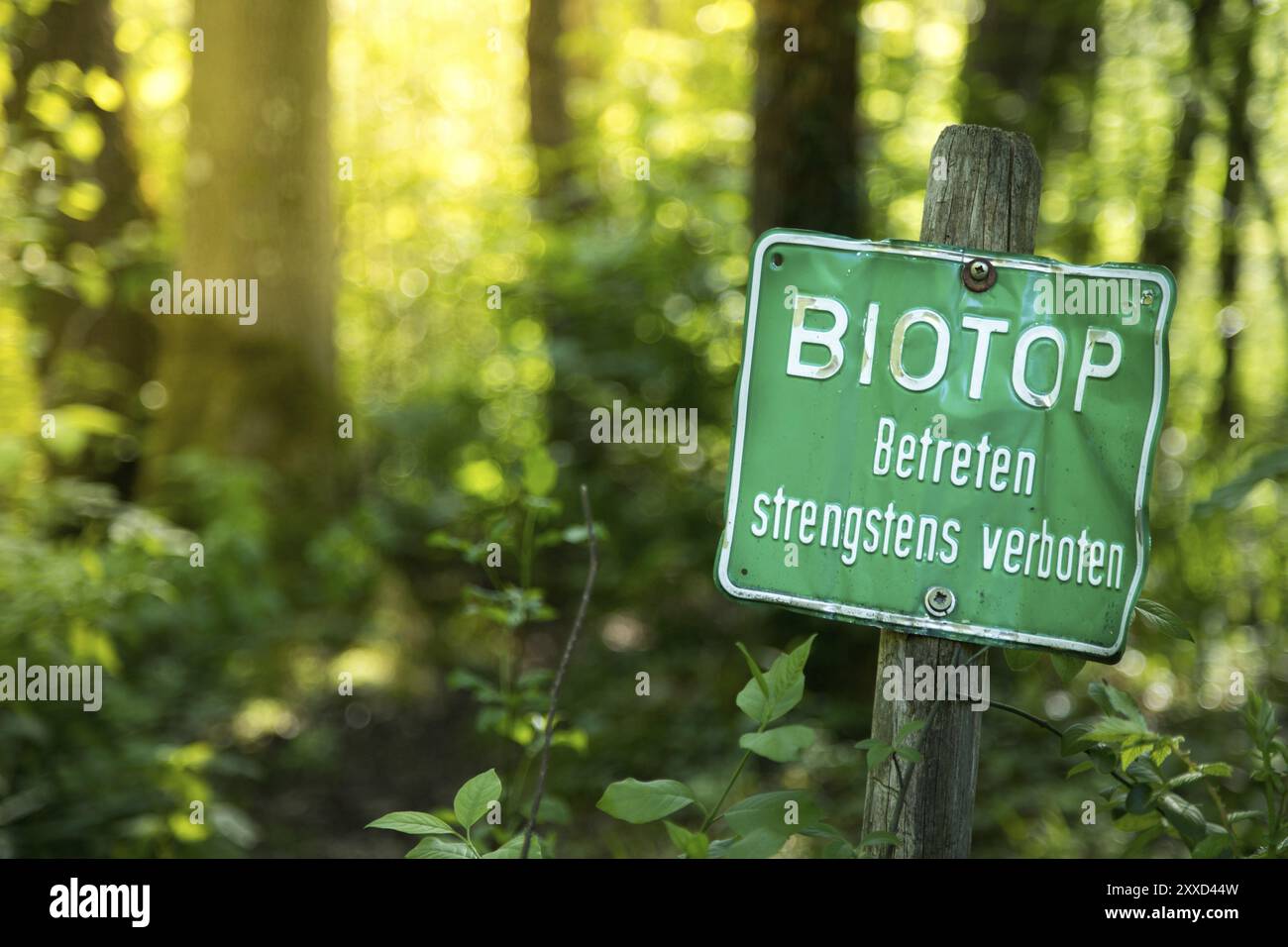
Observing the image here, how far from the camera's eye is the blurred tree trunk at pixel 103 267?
650 cm

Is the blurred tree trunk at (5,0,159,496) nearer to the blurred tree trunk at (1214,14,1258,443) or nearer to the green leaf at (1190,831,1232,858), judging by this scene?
the blurred tree trunk at (1214,14,1258,443)

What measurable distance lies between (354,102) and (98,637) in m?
11.5

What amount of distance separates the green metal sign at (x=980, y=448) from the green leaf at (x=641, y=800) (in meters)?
0.34

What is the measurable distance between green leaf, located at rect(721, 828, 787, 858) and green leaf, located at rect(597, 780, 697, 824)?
10 cm

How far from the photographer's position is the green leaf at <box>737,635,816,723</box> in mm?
1789

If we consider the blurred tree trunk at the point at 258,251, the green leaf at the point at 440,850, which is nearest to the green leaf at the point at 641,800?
the green leaf at the point at 440,850

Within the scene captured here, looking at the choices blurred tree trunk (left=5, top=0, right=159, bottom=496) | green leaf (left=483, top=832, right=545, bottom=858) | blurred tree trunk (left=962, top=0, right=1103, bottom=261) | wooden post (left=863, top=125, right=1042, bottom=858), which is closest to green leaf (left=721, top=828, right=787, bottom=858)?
wooden post (left=863, top=125, right=1042, bottom=858)

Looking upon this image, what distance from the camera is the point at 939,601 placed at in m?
1.68

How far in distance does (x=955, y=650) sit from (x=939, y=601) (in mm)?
116

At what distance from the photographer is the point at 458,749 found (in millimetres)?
5676

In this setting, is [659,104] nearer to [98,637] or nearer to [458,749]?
[458,749]

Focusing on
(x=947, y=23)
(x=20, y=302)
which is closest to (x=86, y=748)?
(x=20, y=302)

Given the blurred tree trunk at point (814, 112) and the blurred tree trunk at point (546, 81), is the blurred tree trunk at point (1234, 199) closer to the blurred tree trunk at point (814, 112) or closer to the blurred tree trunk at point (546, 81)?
the blurred tree trunk at point (814, 112)

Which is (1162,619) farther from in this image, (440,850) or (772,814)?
(440,850)
